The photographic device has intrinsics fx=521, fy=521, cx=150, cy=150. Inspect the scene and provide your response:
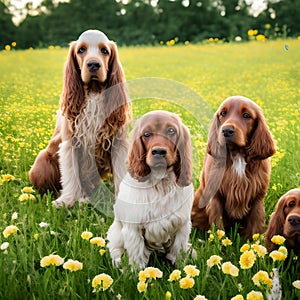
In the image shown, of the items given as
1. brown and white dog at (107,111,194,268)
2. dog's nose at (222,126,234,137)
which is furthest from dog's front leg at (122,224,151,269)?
dog's nose at (222,126,234,137)

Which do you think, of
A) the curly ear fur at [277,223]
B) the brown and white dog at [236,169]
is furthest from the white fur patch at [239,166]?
the curly ear fur at [277,223]

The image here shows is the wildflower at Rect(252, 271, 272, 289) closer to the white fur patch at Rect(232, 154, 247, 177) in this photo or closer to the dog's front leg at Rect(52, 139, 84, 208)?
the white fur patch at Rect(232, 154, 247, 177)

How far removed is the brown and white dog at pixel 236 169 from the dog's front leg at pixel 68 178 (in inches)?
39.3

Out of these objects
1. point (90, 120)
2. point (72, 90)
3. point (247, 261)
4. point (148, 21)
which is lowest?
point (247, 261)

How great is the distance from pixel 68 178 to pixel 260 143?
159 centimetres

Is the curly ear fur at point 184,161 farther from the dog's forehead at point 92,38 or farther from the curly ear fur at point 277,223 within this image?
the dog's forehead at point 92,38

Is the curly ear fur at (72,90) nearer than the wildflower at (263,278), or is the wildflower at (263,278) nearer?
the wildflower at (263,278)

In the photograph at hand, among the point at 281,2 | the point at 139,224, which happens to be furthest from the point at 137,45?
the point at 139,224

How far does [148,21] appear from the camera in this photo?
32.4ft

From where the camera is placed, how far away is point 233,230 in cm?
358

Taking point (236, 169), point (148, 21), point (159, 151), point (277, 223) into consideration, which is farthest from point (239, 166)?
point (148, 21)

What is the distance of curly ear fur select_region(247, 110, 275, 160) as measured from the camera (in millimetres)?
3250

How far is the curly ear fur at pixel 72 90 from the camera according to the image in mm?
3760

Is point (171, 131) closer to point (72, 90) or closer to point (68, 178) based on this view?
point (72, 90)
